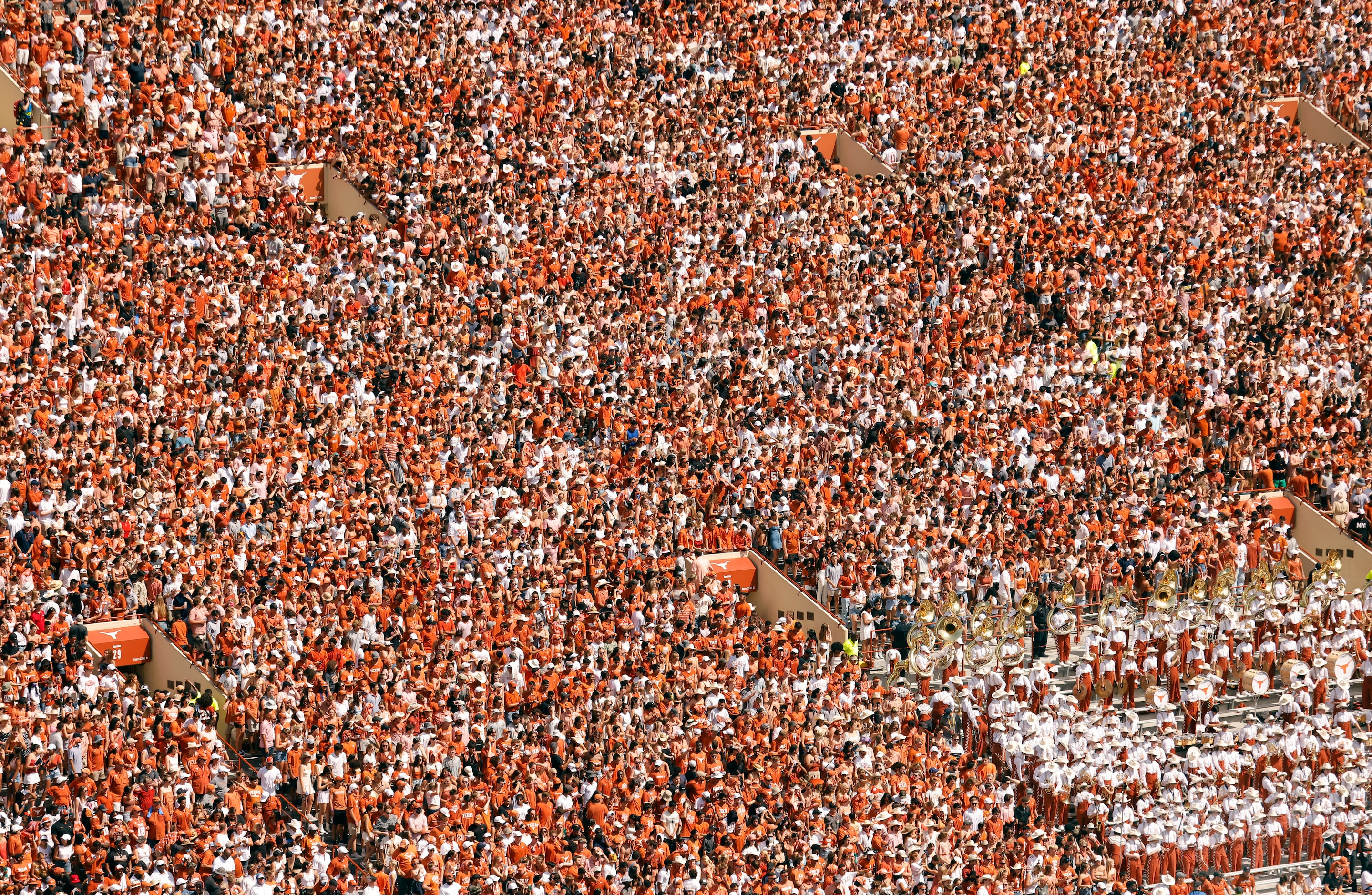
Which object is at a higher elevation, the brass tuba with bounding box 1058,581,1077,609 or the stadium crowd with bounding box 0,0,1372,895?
the stadium crowd with bounding box 0,0,1372,895

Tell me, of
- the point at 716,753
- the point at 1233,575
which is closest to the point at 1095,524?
the point at 1233,575

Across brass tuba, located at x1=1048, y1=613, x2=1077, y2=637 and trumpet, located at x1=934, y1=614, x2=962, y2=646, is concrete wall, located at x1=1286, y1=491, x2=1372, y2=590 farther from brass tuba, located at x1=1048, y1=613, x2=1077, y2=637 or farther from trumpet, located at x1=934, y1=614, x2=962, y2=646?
trumpet, located at x1=934, y1=614, x2=962, y2=646

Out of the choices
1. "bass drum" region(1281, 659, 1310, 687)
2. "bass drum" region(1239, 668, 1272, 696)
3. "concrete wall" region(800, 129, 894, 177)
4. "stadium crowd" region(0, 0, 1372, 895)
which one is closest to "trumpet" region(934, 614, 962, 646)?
"stadium crowd" region(0, 0, 1372, 895)

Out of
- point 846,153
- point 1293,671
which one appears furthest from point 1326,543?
point 846,153

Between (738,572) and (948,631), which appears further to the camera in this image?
(738,572)

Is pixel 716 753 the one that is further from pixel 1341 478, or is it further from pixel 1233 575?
pixel 1341 478

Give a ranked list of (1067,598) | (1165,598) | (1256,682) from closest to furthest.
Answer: (1256,682) → (1067,598) → (1165,598)

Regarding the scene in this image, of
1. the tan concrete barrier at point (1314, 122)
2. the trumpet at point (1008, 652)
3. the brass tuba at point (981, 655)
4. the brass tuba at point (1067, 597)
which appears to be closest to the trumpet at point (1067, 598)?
the brass tuba at point (1067, 597)

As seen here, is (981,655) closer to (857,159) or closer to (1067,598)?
(1067,598)
